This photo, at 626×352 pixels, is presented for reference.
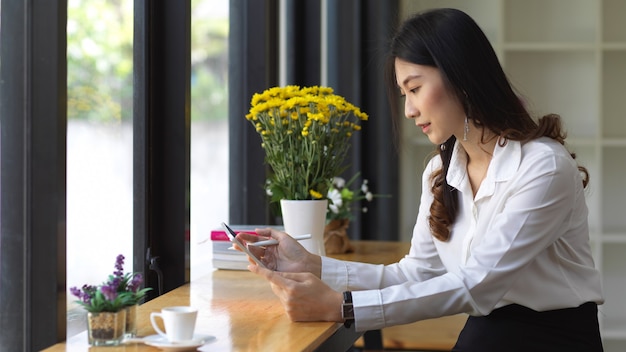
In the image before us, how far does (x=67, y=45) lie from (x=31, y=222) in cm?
37

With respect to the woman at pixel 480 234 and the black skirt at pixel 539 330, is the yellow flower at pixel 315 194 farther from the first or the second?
the black skirt at pixel 539 330

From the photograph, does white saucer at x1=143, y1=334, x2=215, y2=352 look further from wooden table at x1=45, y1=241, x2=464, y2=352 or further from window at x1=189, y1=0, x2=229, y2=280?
window at x1=189, y1=0, x2=229, y2=280

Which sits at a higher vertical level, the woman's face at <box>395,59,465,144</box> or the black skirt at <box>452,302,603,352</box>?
the woman's face at <box>395,59,465,144</box>

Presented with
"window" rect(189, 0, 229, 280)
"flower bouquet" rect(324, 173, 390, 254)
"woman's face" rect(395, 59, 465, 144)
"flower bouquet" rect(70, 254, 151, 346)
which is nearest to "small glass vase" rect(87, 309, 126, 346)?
"flower bouquet" rect(70, 254, 151, 346)

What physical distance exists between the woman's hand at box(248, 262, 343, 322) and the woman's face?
0.44 m

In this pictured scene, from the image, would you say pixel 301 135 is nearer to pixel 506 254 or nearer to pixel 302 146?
pixel 302 146

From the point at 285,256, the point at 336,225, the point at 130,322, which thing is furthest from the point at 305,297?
the point at 336,225

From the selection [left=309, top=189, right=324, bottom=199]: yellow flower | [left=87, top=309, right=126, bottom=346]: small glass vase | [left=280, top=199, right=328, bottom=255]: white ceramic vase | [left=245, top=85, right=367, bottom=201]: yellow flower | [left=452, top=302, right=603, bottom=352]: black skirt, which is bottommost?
[left=452, top=302, right=603, bottom=352]: black skirt

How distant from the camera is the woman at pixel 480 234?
1.83 m

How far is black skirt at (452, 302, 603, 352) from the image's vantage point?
76.7 inches

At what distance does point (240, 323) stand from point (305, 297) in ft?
0.47

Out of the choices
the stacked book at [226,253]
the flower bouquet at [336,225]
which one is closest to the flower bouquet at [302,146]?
the stacked book at [226,253]

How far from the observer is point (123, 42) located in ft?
7.50

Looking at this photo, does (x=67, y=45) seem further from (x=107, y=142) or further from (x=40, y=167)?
(x=107, y=142)
